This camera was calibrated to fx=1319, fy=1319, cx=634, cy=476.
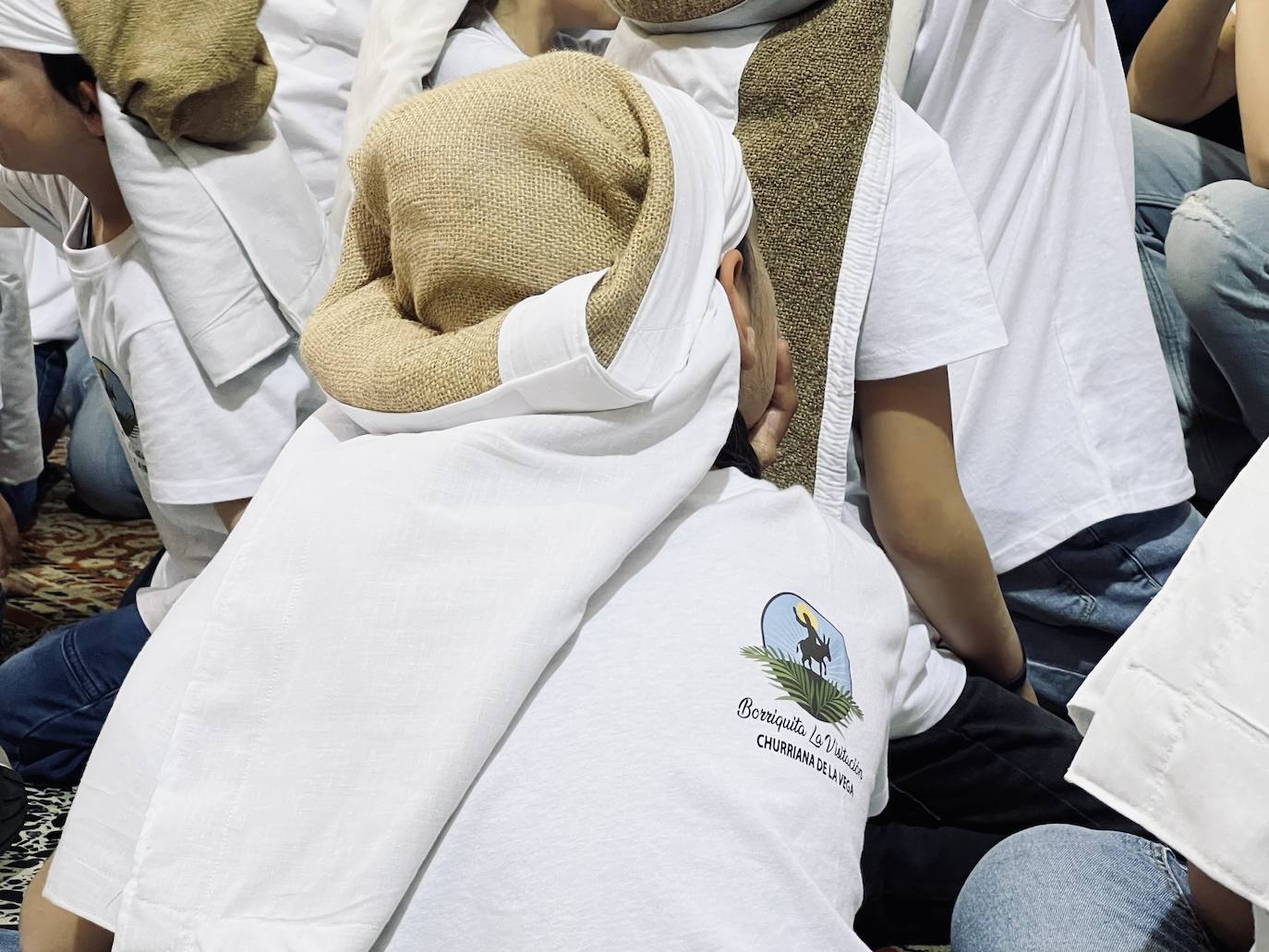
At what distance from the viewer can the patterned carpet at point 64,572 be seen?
1896 millimetres

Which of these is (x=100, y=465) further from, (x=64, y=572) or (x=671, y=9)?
(x=671, y=9)

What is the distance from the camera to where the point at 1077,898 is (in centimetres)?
75

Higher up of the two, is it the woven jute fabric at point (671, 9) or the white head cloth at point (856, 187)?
the woven jute fabric at point (671, 9)

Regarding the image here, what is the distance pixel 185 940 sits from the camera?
0.67m

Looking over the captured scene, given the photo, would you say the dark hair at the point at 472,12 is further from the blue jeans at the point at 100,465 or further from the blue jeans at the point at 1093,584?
the blue jeans at the point at 100,465

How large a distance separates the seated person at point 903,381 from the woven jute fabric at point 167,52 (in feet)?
1.31

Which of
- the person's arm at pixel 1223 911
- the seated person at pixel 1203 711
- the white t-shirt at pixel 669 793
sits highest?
the seated person at pixel 1203 711

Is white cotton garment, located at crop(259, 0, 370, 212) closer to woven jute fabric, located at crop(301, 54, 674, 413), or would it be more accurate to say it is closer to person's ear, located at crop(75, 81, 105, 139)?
person's ear, located at crop(75, 81, 105, 139)

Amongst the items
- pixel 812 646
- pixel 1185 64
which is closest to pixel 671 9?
pixel 812 646

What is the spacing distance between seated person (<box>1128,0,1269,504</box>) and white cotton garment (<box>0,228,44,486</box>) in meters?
1.65

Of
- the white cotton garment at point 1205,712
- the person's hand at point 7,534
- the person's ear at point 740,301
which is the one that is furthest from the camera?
the person's hand at point 7,534

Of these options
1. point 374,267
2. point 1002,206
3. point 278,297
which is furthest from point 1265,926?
point 278,297

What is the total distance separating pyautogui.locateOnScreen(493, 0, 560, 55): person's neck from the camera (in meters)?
1.57

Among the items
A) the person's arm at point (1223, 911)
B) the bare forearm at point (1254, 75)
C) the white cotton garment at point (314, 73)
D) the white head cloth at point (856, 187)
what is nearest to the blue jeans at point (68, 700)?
the white cotton garment at point (314, 73)
